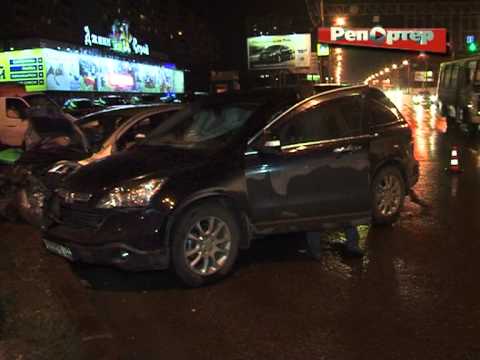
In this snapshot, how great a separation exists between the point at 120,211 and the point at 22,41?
102 ft

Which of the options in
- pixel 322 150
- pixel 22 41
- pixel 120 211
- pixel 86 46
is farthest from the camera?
pixel 86 46

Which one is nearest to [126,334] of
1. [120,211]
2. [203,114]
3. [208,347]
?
[208,347]

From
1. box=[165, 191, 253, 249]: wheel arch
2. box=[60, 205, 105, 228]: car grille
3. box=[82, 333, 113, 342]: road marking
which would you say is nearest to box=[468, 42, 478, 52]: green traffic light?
box=[165, 191, 253, 249]: wheel arch

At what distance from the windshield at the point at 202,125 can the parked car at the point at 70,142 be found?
0.53m

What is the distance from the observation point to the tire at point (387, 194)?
7.54m

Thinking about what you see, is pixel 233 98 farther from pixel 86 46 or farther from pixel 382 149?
pixel 86 46

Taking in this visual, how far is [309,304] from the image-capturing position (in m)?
4.95

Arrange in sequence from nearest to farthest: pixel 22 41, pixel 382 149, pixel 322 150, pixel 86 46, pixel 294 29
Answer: pixel 322 150 < pixel 382 149 < pixel 22 41 < pixel 86 46 < pixel 294 29

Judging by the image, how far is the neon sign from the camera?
128 feet

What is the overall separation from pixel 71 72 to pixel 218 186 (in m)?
32.8

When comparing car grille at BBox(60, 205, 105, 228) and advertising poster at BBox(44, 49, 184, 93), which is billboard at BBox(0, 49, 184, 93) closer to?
advertising poster at BBox(44, 49, 184, 93)

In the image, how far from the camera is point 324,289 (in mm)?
5316

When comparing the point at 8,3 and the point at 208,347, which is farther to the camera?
the point at 8,3

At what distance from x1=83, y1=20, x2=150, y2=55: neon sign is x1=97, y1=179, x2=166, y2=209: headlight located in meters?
35.2
